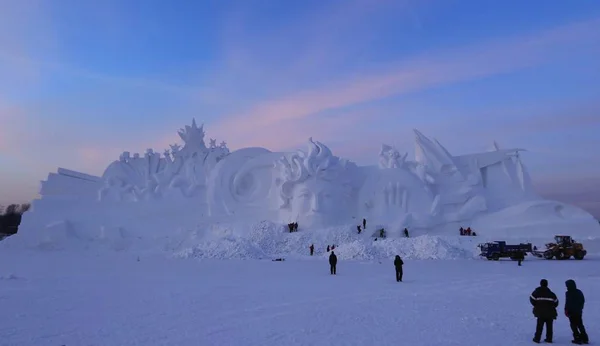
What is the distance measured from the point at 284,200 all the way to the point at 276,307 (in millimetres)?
24282

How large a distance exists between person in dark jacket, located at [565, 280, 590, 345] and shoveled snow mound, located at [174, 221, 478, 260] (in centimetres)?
1677

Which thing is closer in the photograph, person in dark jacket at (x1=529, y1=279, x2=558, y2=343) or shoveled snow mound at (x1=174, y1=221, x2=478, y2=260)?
person in dark jacket at (x1=529, y1=279, x2=558, y2=343)

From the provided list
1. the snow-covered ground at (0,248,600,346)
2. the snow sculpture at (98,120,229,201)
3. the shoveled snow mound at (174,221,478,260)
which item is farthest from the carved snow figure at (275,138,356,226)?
the snow-covered ground at (0,248,600,346)

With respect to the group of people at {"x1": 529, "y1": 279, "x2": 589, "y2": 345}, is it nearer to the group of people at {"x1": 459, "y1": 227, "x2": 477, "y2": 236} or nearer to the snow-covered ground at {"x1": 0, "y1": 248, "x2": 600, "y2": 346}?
the snow-covered ground at {"x1": 0, "y1": 248, "x2": 600, "y2": 346}

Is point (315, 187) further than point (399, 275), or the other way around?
point (315, 187)

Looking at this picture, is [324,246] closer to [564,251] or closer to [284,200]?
[284,200]

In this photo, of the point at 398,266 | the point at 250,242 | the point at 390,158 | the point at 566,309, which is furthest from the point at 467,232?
the point at 566,309

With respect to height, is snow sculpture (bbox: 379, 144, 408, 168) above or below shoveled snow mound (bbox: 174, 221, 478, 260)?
above

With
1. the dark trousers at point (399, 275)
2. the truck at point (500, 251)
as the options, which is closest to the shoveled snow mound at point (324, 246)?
the truck at point (500, 251)

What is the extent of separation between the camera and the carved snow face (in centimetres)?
3325

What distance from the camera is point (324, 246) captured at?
30047mm

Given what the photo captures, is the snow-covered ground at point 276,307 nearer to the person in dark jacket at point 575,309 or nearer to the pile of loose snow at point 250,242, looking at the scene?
the person in dark jacket at point 575,309

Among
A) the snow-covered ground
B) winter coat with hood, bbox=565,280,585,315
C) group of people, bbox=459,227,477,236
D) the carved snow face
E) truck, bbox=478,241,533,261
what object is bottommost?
the snow-covered ground

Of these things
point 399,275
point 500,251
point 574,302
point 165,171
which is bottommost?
point 574,302
